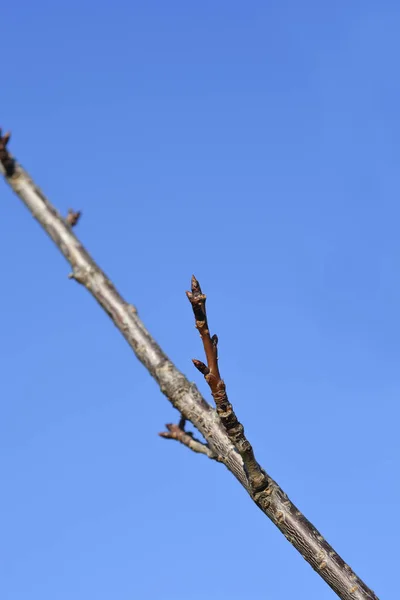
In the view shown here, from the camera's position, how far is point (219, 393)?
442 cm

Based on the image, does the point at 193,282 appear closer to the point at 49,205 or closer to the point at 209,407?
the point at 49,205

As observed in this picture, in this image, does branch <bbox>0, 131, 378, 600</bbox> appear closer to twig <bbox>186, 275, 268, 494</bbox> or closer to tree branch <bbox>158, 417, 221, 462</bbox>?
twig <bbox>186, 275, 268, 494</bbox>

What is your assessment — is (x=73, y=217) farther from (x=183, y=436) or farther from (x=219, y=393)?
(x=183, y=436)

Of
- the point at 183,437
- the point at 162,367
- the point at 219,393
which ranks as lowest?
the point at 219,393

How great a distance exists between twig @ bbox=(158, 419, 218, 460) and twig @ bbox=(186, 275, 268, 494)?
5.18ft

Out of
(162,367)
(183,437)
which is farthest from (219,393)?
(183,437)

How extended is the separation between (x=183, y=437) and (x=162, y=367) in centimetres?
195

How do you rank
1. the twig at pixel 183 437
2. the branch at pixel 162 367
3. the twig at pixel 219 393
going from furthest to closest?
the twig at pixel 183 437, the branch at pixel 162 367, the twig at pixel 219 393

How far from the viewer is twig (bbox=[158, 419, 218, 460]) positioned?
6.44m

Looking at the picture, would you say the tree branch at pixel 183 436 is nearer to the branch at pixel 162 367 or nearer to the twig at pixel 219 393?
the branch at pixel 162 367

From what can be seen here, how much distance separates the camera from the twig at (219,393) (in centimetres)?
407

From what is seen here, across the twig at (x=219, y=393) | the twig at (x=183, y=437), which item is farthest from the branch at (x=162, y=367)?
the twig at (x=183, y=437)

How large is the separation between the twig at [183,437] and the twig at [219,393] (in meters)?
1.58

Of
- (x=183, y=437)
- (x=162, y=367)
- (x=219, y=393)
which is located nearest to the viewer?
(x=219, y=393)
